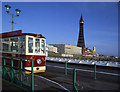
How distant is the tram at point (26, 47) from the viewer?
29.5 ft

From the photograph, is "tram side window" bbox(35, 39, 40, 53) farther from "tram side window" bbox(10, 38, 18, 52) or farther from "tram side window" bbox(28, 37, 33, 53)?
"tram side window" bbox(10, 38, 18, 52)

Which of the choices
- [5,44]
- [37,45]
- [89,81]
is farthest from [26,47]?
[89,81]

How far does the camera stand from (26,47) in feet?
29.2

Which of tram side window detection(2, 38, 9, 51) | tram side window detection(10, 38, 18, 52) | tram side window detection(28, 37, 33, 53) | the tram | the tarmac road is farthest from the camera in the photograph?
tram side window detection(2, 38, 9, 51)

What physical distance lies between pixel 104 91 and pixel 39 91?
122 inches

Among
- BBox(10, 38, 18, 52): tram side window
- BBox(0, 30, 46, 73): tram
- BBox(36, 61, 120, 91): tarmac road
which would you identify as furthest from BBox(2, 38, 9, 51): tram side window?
BBox(36, 61, 120, 91): tarmac road

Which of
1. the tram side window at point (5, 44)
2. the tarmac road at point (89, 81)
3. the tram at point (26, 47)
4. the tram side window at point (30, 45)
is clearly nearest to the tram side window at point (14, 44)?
the tram at point (26, 47)

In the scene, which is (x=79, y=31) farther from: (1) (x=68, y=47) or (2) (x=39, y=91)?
(2) (x=39, y=91)

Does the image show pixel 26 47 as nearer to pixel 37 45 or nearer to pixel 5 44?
pixel 37 45

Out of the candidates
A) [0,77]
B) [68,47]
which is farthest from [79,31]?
[0,77]

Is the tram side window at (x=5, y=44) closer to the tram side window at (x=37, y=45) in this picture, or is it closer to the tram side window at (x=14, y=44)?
the tram side window at (x=14, y=44)

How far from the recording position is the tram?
898 centimetres

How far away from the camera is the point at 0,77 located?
24.5 ft

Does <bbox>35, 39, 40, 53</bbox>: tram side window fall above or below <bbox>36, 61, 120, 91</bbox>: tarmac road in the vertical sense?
above
